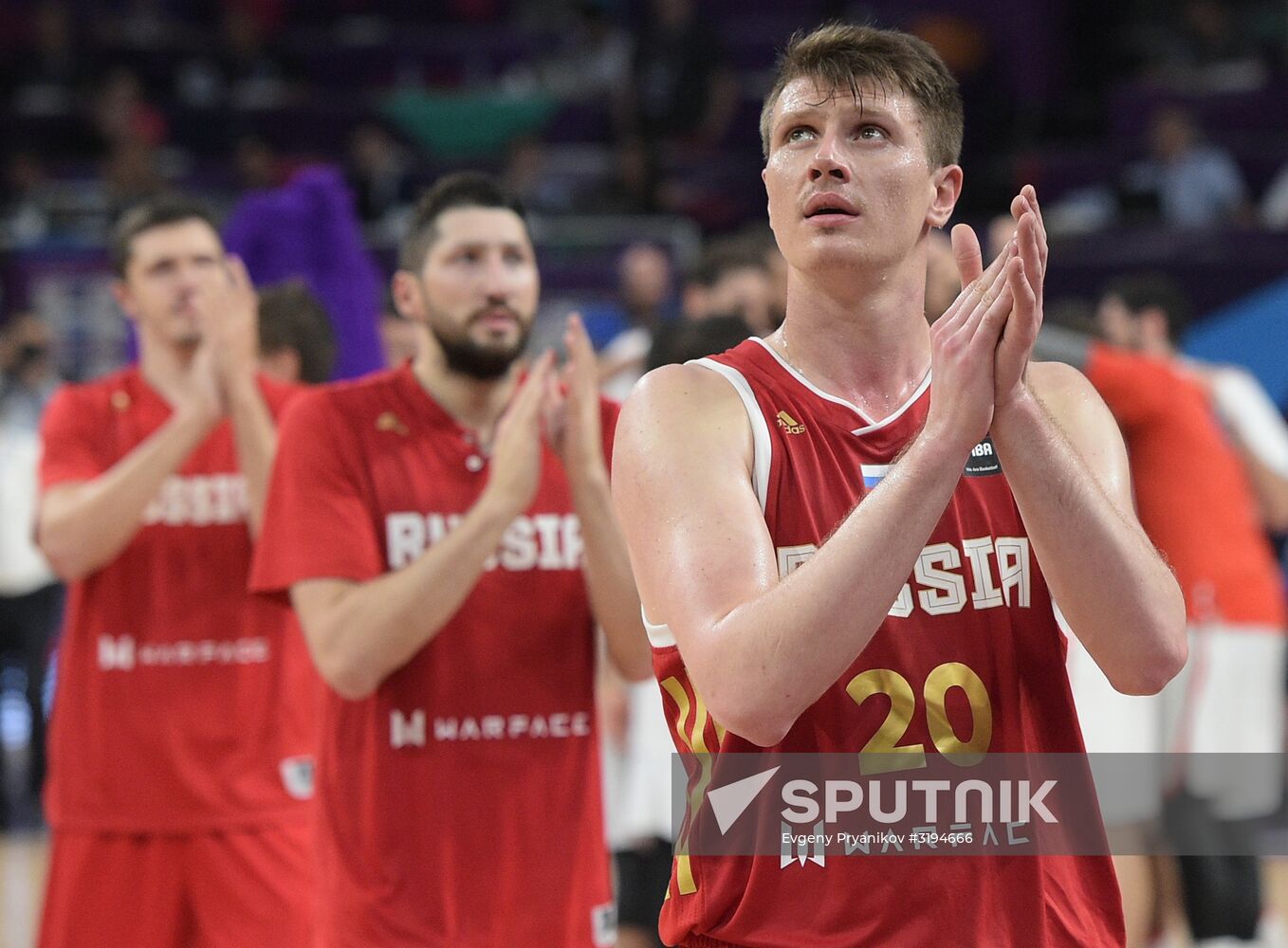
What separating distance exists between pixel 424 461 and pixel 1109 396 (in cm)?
313

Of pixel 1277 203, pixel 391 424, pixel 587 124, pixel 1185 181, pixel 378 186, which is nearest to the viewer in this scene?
pixel 391 424

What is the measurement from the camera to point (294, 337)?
558 cm

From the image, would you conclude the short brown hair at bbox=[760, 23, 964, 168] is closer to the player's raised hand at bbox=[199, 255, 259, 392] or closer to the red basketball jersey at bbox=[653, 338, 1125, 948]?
the red basketball jersey at bbox=[653, 338, 1125, 948]

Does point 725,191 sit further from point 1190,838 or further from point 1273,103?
point 1190,838

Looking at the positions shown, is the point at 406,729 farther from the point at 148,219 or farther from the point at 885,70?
the point at 148,219

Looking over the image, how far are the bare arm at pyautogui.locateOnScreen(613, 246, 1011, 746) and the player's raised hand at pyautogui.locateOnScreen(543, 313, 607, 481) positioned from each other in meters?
1.35

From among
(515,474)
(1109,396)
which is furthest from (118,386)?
(1109,396)

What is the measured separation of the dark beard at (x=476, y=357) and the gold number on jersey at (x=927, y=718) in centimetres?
181

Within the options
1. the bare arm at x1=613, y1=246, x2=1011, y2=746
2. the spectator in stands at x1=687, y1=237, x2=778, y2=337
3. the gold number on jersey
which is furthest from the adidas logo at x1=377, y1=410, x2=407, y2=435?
the spectator in stands at x1=687, y1=237, x2=778, y2=337

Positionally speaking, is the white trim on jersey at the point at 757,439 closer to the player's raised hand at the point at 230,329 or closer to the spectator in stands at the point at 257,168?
the player's raised hand at the point at 230,329

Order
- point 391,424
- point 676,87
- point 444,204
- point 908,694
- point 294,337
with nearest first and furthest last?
point 908,694 → point 391,424 → point 444,204 → point 294,337 → point 676,87

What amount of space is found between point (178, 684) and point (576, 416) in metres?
1.57

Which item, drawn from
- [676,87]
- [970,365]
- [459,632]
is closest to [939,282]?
[459,632]

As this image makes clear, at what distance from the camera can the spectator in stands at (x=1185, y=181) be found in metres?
12.3
